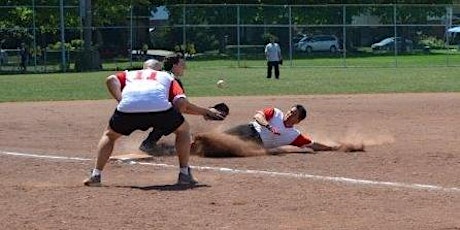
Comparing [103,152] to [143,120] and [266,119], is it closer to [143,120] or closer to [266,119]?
[143,120]

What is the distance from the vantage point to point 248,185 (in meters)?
8.72

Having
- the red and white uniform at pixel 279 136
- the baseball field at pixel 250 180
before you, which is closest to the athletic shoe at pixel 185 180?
the baseball field at pixel 250 180

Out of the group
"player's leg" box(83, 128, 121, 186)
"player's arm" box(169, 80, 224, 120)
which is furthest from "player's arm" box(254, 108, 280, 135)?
"player's leg" box(83, 128, 121, 186)

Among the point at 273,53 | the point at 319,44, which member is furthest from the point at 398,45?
the point at 273,53

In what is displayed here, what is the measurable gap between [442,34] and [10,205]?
45.2 m

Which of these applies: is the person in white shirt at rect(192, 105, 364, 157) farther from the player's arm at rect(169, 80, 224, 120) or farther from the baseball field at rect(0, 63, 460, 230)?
the player's arm at rect(169, 80, 224, 120)

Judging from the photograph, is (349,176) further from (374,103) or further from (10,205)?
(374,103)

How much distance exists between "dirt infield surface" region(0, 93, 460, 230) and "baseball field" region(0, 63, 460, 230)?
0.01 meters

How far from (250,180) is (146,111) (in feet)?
4.41

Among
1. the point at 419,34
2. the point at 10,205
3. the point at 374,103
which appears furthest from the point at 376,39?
the point at 10,205

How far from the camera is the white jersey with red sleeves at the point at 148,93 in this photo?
8.70 meters

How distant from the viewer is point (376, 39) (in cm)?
4947

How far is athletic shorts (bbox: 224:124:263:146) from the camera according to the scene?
1140cm

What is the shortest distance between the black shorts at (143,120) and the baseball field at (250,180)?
0.61 meters
